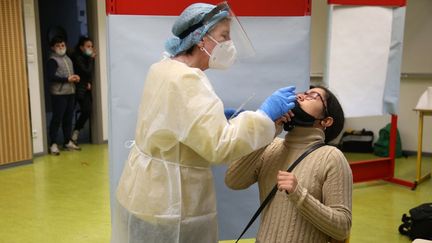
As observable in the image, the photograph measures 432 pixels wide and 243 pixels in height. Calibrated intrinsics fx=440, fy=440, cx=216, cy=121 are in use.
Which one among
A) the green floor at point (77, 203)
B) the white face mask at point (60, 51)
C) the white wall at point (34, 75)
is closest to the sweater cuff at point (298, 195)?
the green floor at point (77, 203)

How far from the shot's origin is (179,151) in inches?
57.6

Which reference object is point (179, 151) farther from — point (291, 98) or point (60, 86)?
point (60, 86)

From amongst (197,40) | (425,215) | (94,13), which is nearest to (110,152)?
(197,40)

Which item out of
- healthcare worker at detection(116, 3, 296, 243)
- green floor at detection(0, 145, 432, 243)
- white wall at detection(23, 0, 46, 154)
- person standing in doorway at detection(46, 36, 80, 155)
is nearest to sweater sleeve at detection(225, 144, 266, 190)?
healthcare worker at detection(116, 3, 296, 243)

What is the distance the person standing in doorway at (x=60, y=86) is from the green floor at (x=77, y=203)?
55 cm

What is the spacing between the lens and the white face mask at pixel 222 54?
151 centimetres

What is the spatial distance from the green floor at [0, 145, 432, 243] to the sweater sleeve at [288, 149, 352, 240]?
5.73ft

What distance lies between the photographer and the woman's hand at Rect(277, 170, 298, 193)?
52.5 inches

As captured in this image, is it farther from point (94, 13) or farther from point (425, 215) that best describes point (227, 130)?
point (94, 13)

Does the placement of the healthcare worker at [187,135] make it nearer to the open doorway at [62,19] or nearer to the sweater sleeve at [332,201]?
the sweater sleeve at [332,201]

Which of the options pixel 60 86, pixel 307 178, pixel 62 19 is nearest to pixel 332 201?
pixel 307 178

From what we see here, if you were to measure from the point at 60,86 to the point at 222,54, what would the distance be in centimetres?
465

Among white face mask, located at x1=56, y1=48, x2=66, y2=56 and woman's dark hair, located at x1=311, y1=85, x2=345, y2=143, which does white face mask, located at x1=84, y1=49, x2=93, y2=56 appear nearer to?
white face mask, located at x1=56, y1=48, x2=66, y2=56

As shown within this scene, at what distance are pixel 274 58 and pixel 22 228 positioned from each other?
2.46 meters
